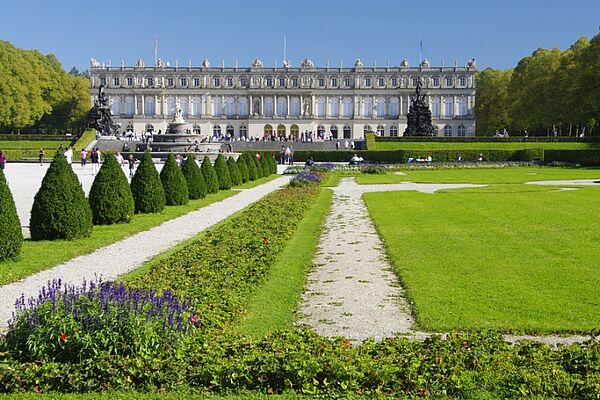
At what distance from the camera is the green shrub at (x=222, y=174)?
87.6 feet

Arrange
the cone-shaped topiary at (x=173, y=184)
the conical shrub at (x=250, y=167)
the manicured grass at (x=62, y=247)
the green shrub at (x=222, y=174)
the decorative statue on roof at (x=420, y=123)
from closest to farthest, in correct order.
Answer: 1. the manicured grass at (x=62, y=247)
2. the cone-shaped topiary at (x=173, y=184)
3. the green shrub at (x=222, y=174)
4. the conical shrub at (x=250, y=167)
5. the decorative statue on roof at (x=420, y=123)

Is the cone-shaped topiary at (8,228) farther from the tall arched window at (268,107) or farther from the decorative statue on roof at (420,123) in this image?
the tall arched window at (268,107)

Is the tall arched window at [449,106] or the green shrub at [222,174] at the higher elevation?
the tall arched window at [449,106]

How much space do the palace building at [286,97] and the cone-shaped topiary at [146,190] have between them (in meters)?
79.7

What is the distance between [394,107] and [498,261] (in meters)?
89.4

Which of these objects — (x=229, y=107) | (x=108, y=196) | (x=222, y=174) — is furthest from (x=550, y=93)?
(x=108, y=196)

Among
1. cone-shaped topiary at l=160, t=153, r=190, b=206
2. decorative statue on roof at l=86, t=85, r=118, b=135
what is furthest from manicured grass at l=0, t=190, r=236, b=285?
decorative statue on roof at l=86, t=85, r=118, b=135

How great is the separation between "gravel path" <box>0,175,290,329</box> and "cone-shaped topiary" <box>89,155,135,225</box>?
0.97 meters

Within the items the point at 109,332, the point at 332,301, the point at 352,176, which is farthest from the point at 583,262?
the point at 352,176

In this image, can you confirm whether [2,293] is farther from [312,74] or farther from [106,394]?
[312,74]

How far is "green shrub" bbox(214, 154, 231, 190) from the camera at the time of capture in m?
26.7

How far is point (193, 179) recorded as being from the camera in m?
22.3

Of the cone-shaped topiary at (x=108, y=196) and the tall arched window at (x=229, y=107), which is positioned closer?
the cone-shaped topiary at (x=108, y=196)

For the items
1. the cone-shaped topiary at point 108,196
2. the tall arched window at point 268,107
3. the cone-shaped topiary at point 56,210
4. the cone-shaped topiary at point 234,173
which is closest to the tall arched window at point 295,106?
the tall arched window at point 268,107
